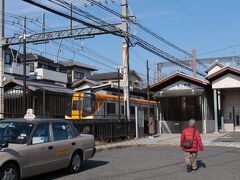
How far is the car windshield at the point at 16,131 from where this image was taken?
10.5 metres

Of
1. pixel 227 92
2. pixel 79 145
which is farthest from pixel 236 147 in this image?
pixel 227 92

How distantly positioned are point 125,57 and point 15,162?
59.4 ft

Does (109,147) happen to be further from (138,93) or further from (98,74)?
(98,74)

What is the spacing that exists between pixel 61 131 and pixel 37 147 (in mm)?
1503

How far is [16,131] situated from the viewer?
35.6 ft

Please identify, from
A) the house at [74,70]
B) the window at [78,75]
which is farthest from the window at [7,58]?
the window at [78,75]

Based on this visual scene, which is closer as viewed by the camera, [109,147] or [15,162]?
[15,162]

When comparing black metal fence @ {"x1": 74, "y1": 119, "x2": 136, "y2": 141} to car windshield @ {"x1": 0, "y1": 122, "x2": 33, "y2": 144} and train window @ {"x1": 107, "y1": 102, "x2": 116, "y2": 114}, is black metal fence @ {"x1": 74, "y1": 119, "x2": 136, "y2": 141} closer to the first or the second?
train window @ {"x1": 107, "y1": 102, "x2": 116, "y2": 114}

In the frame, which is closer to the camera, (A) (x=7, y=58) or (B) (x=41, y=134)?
(B) (x=41, y=134)

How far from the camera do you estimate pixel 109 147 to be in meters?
20.4

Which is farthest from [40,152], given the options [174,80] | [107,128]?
[174,80]

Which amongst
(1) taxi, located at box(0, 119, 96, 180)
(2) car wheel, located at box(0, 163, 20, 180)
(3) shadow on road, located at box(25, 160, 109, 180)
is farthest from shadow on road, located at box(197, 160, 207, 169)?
(2) car wheel, located at box(0, 163, 20, 180)

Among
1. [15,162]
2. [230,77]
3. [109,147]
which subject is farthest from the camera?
[230,77]

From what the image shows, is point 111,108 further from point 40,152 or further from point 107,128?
point 40,152
